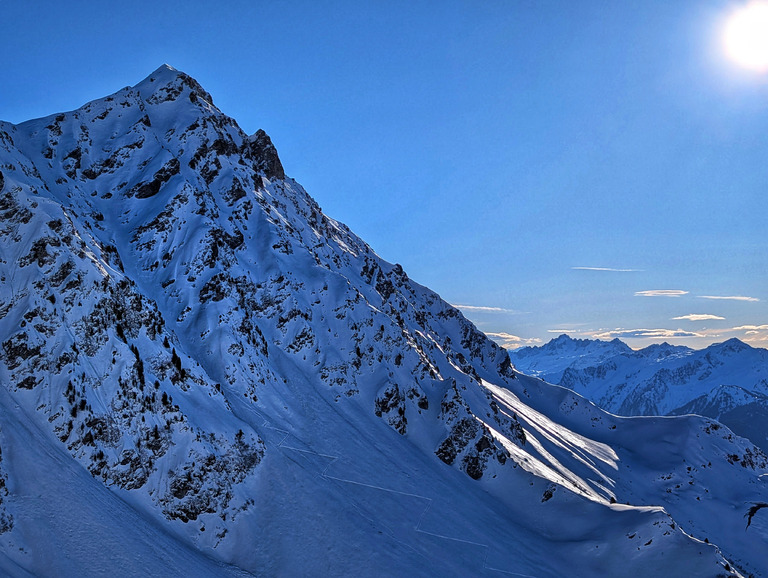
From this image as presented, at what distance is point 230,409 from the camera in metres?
68.9

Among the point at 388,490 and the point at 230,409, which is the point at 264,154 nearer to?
the point at 230,409

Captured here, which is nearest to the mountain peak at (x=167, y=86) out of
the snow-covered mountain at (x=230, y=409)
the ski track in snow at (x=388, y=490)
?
the snow-covered mountain at (x=230, y=409)

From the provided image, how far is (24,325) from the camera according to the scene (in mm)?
56188

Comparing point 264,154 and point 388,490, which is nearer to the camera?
point 388,490

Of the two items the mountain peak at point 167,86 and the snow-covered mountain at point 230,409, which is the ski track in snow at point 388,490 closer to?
the snow-covered mountain at point 230,409

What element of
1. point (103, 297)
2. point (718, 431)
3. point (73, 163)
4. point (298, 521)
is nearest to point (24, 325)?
point (103, 297)

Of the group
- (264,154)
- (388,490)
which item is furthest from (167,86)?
(388,490)

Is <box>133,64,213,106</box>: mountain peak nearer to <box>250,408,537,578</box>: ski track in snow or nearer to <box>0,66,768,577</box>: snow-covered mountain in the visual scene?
<box>0,66,768,577</box>: snow-covered mountain

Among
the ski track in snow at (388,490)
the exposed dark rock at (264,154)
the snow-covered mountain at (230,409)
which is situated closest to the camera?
the snow-covered mountain at (230,409)

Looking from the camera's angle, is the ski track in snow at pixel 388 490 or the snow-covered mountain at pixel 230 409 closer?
the snow-covered mountain at pixel 230 409

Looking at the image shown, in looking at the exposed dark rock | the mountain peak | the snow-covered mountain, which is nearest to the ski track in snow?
the snow-covered mountain

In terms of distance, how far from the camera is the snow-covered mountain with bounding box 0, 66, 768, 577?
52750mm

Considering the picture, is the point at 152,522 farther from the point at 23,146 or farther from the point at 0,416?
the point at 23,146

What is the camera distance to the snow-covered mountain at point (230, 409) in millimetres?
52750
